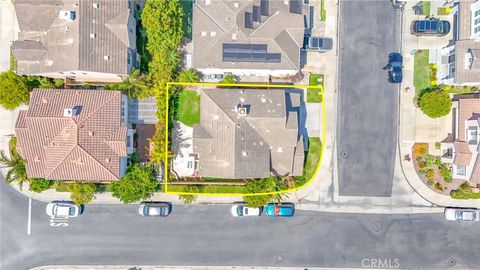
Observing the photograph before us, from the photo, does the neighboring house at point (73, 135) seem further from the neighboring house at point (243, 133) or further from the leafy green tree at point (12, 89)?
the neighboring house at point (243, 133)

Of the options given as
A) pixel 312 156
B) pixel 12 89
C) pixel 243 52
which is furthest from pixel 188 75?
pixel 12 89

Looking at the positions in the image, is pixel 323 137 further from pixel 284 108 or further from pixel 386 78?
pixel 386 78

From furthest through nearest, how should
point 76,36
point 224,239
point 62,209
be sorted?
1. point 224,239
2. point 62,209
3. point 76,36

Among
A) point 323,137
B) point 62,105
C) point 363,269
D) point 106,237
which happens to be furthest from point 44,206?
point 363,269

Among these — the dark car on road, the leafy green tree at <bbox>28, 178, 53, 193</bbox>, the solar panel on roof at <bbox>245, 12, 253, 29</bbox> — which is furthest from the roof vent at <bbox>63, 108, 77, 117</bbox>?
the dark car on road

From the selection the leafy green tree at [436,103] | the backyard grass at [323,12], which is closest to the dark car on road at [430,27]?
the leafy green tree at [436,103]

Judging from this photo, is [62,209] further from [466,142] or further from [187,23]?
[466,142]
